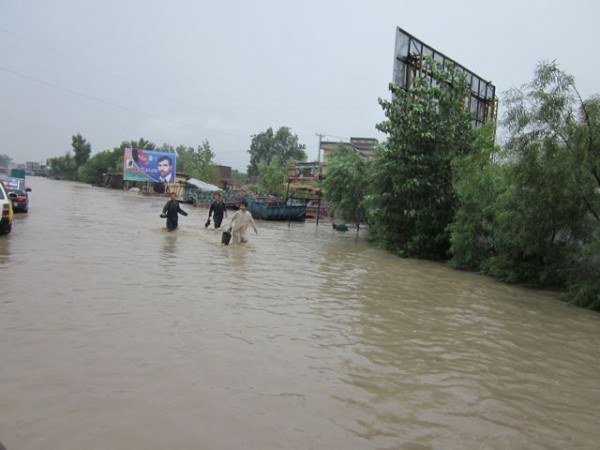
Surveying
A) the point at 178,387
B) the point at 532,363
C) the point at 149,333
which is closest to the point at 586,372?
the point at 532,363

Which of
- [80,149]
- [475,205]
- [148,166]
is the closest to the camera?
[475,205]

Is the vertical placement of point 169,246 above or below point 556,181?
below

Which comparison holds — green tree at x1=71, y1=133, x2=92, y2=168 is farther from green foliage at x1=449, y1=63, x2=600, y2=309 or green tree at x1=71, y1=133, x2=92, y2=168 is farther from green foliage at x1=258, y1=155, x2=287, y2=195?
green foliage at x1=449, y1=63, x2=600, y2=309

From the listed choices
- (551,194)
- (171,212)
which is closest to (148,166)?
(171,212)

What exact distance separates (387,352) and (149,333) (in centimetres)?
285

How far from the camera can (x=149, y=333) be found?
6008 mm

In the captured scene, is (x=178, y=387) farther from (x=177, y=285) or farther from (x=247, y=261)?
(x=247, y=261)

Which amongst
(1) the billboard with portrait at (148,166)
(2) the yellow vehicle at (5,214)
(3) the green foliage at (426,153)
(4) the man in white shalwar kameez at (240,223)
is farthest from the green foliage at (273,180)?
(2) the yellow vehicle at (5,214)

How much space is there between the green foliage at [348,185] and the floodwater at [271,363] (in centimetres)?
1766

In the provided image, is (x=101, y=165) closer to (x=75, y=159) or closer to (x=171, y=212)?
(x=75, y=159)

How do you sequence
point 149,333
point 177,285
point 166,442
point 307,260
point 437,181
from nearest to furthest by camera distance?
point 166,442, point 149,333, point 177,285, point 307,260, point 437,181

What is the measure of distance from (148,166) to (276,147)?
29.9m

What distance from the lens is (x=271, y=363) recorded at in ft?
17.7

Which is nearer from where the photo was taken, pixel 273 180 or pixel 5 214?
pixel 5 214
